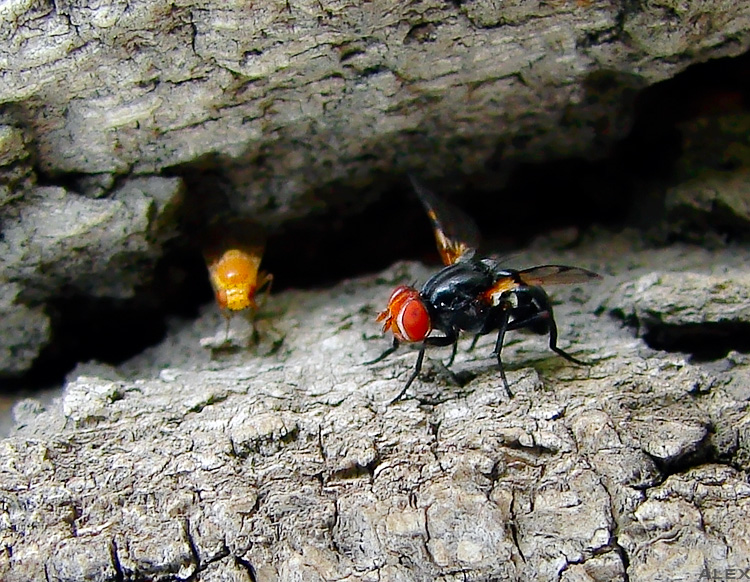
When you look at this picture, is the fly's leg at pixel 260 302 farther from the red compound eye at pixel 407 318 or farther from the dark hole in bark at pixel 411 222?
the red compound eye at pixel 407 318

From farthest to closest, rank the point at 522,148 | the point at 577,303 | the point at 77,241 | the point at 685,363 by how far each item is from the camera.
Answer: the point at 522,148 < the point at 577,303 < the point at 77,241 < the point at 685,363

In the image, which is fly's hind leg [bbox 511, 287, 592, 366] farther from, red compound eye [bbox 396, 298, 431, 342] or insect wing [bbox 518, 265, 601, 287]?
red compound eye [bbox 396, 298, 431, 342]

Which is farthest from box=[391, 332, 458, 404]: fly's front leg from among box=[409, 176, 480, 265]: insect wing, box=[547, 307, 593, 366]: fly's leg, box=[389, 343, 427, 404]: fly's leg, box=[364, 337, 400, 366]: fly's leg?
box=[409, 176, 480, 265]: insect wing

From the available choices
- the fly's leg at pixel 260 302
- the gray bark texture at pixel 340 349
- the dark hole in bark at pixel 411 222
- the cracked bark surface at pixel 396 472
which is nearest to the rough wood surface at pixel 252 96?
the gray bark texture at pixel 340 349

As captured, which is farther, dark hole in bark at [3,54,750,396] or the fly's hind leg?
dark hole in bark at [3,54,750,396]

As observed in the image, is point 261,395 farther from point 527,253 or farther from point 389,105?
point 527,253

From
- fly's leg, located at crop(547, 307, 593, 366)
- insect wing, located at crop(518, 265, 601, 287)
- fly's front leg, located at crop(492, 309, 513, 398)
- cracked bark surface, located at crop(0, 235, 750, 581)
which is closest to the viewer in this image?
cracked bark surface, located at crop(0, 235, 750, 581)

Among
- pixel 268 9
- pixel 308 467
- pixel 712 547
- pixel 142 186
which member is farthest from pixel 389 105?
pixel 712 547
